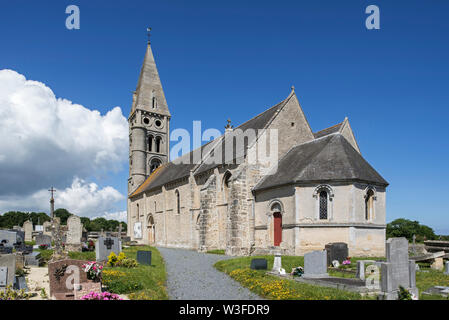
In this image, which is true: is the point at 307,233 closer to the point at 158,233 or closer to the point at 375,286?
the point at 375,286

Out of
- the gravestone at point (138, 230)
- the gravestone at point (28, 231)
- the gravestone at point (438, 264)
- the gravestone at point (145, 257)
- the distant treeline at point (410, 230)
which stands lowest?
the distant treeline at point (410, 230)

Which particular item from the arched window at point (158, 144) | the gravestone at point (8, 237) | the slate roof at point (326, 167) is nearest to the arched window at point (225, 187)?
the slate roof at point (326, 167)

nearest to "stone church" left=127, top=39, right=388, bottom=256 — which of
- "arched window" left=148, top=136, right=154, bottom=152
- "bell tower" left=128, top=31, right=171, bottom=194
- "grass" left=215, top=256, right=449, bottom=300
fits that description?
"grass" left=215, top=256, right=449, bottom=300

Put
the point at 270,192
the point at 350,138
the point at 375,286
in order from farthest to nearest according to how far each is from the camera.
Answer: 1. the point at 350,138
2. the point at 270,192
3. the point at 375,286

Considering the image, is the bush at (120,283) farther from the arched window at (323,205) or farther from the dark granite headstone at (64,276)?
the arched window at (323,205)

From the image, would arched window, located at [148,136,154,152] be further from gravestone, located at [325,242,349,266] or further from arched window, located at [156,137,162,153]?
gravestone, located at [325,242,349,266]

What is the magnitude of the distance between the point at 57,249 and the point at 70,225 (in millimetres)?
3780

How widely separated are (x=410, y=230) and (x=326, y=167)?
134 ft

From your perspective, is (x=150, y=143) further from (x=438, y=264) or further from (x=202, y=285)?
(x=438, y=264)

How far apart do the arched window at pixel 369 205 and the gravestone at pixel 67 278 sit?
17.1m

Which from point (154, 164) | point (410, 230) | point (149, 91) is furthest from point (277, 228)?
point (410, 230)

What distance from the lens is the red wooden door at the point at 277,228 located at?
22.3 meters

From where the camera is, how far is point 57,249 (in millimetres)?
18156
